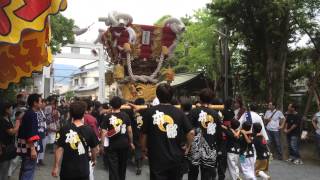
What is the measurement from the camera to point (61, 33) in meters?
24.6

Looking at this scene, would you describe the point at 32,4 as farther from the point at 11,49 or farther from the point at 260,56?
the point at 260,56

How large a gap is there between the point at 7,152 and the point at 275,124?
9372 mm

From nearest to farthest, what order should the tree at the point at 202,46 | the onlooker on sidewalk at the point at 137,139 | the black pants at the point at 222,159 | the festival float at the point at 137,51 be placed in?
1. the black pants at the point at 222,159
2. the onlooker on sidewalk at the point at 137,139
3. the festival float at the point at 137,51
4. the tree at the point at 202,46

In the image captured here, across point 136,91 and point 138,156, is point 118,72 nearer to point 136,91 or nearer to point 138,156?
point 136,91

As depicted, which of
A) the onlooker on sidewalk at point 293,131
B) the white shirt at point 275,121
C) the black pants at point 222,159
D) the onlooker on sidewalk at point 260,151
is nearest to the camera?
the black pants at point 222,159

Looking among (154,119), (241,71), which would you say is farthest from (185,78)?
(154,119)

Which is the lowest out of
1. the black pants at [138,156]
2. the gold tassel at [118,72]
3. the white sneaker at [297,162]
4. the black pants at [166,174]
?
the white sneaker at [297,162]

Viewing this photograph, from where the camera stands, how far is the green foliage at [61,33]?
24.2 m

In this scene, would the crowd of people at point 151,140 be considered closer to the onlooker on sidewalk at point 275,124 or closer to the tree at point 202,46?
the onlooker on sidewalk at point 275,124

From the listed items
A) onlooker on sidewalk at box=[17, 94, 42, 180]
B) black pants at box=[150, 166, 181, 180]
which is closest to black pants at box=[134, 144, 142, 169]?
onlooker on sidewalk at box=[17, 94, 42, 180]

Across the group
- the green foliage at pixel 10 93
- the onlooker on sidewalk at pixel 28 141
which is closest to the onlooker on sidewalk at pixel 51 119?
the green foliage at pixel 10 93

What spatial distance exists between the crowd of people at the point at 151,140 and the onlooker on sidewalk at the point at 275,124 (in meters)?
3.53

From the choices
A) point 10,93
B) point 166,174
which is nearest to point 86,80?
point 10,93

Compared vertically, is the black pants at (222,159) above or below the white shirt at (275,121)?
below
